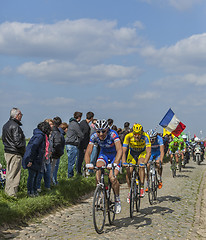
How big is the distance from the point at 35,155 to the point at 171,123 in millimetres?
13447

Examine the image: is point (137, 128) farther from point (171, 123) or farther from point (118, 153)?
point (171, 123)

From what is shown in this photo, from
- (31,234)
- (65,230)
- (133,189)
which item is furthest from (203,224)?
(31,234)

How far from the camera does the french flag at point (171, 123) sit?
21.3 m

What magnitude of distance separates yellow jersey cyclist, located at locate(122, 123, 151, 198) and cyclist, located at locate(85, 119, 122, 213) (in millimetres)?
1415

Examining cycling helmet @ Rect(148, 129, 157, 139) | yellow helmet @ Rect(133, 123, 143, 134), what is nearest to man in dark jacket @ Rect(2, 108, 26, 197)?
yellow helmet @ Rect(133, 123, 143, 134)

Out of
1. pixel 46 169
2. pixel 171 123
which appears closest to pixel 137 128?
pixel 46 169

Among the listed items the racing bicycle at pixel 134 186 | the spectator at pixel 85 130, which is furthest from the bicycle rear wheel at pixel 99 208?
the spectator at pixel 85 130

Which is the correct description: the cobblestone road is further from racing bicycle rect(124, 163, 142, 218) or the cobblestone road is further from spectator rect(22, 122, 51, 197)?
spectator rect(22, 122, 51, 197)

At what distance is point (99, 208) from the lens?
8164 millimetres

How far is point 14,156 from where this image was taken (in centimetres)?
1013

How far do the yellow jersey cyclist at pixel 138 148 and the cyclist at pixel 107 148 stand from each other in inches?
55.7

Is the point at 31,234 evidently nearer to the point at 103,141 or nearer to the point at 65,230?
the point at 65,230

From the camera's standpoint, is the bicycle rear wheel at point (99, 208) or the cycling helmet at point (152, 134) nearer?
the bicycle rear wheel at point (99, 208)

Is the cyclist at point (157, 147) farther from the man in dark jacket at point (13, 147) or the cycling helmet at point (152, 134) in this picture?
the man in dark jacket at point (13, 147)
